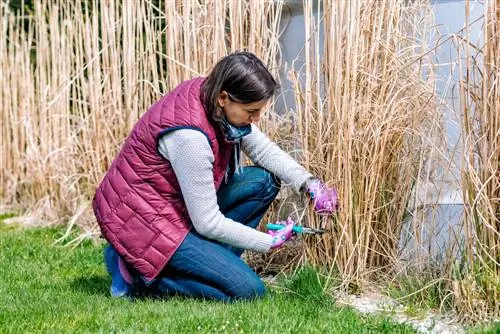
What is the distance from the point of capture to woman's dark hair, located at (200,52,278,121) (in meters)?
3.30

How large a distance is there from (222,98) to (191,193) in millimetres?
376

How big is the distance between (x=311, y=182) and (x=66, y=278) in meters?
1.24

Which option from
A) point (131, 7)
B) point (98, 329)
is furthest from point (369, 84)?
point (131, 7)

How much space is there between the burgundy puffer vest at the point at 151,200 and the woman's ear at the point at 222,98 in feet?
0.30

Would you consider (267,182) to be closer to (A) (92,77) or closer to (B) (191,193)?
(B) (191,193)

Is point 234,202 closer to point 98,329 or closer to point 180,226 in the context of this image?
point 180,226

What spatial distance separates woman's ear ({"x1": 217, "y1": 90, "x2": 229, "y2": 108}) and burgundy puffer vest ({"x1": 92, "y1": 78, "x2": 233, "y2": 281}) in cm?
9

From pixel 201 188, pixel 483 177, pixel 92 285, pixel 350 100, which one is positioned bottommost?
pixel 92 285

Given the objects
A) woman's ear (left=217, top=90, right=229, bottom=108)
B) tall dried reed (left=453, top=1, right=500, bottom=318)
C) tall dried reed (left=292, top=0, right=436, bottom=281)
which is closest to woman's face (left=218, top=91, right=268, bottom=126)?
woman's ear (left=217, top=90, right=229, bottom=108)

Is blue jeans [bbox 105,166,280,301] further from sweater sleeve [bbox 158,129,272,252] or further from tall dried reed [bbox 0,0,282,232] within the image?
tall dried reed [bbox 0,0,282,232]

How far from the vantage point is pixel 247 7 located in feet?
13.6

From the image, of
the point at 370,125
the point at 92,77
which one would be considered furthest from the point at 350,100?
the point at 92,77

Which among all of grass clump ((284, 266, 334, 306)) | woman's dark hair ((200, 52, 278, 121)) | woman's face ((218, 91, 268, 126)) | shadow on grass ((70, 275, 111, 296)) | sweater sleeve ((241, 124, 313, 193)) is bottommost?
shadow on grass ((70, 275, 111, 296))

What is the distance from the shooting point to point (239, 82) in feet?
10.8
